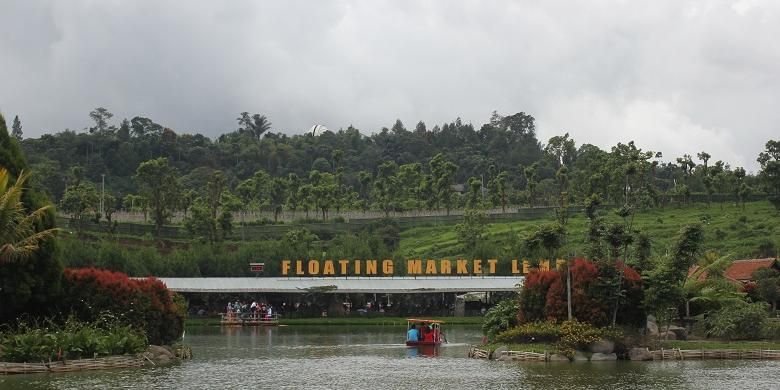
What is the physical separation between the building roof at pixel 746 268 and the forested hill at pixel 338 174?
23.5m

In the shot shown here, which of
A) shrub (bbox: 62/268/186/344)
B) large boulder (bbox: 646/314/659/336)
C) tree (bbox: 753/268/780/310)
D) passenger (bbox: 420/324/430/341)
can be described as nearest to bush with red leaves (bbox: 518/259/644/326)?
large boulder (bbox: 646/314/659/336)

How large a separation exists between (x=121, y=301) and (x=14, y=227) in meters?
7.84

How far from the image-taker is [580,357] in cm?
4006

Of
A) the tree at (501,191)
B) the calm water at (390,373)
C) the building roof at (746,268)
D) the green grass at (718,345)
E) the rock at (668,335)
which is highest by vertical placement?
the tree at (501,191)

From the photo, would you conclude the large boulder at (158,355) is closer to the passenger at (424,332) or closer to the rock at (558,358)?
the passenger at (424,332)

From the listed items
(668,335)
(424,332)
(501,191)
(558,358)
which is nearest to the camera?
(558,358)

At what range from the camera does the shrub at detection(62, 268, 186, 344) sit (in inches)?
1655

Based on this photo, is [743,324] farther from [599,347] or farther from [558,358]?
[558,358]

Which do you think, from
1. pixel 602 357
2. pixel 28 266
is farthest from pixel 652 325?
pixel 28 266

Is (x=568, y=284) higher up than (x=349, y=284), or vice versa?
(x=568, y=284)

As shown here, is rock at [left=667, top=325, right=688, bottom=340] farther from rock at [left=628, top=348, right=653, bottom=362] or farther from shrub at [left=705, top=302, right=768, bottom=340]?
rock at [left=628, top=348, right=653, bottom=362]

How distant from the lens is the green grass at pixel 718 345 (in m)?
42.0

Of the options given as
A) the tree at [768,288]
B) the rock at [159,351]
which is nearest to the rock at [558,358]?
the rock at [159,351]

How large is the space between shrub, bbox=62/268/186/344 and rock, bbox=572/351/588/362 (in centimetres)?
1752
